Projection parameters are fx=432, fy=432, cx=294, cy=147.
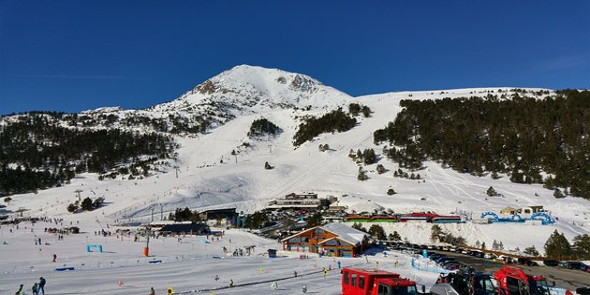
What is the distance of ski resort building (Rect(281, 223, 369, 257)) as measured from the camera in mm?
46344

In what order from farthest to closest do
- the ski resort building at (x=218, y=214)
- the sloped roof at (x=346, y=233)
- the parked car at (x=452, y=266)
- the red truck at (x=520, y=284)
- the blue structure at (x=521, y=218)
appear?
1. the ski resort building at (x=218, y=214)
2. the blue structure at (x=521, y=218)
3. the sloped roof at (x=346, y=233)
4. the parked car at (x=452, y=266)
5. the red truck at (x=520, y=284)

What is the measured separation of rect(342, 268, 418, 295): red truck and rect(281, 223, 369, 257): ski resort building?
2995cm

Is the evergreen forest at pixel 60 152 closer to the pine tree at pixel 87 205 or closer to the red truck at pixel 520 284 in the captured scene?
the pine tree at pixel 87 205

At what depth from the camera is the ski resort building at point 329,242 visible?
152 ft

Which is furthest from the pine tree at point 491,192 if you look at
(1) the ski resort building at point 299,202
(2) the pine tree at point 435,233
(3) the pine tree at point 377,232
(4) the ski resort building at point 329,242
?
(4) the ski resort building at point 329,242

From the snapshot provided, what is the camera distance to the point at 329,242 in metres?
47.0

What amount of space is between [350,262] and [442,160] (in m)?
69.4

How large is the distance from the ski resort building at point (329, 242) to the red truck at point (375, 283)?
29951 mm

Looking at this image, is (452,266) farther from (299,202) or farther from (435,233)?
(299,202)

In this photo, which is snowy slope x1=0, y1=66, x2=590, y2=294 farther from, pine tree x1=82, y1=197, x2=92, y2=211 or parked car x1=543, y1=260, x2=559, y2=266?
parked car x1=543, y1=260, x2=559, y2=266

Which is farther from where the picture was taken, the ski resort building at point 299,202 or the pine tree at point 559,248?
the ski resort building at point 299,202

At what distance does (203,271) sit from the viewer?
32188 mm

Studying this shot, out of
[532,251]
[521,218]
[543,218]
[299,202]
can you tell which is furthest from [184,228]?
[543,218]

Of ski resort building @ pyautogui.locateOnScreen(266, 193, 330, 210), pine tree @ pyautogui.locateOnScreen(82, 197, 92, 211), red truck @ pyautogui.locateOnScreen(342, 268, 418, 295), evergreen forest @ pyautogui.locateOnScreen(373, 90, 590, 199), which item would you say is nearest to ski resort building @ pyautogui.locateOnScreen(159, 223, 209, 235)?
ski resort building @ pyautogui.locateOnScreen(266, 193, 330, 210)
